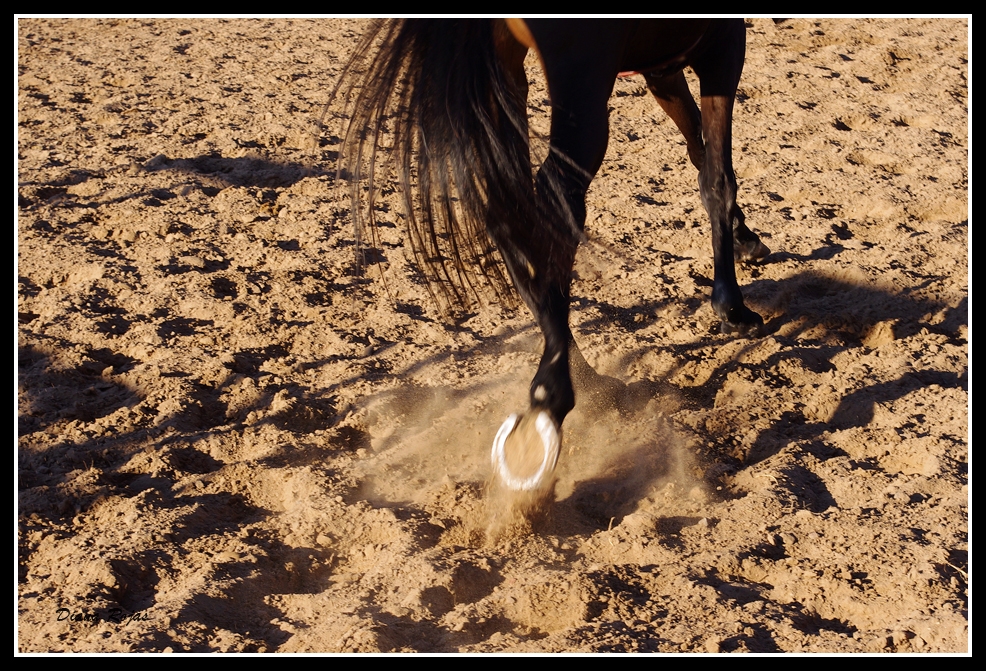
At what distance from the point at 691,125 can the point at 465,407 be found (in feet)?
4.74

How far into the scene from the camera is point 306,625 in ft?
5.97

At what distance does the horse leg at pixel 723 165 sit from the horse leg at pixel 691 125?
12 centimetres

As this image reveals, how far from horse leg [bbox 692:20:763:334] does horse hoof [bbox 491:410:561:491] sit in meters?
1.08

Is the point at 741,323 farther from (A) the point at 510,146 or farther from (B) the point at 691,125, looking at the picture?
(A) the point at 510,146

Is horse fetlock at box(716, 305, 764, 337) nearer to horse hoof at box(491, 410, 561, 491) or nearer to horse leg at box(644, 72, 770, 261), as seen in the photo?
horse leg at box(644, 72, 770, 261)

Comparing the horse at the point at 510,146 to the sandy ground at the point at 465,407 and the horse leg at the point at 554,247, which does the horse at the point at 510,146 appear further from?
the sandy ground at the point at 465,407

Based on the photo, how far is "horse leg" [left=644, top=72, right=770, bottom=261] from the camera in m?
3.13

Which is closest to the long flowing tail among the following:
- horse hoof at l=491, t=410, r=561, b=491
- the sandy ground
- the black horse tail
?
the black horse tail

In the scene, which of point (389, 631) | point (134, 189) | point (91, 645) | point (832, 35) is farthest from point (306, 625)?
point (832, 35)

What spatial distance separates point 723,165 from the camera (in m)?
3.00

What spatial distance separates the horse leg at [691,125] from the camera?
3.13 meters

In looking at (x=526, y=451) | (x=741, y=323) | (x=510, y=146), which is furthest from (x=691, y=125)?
(x=526, y=451)

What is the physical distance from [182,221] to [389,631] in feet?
7.73

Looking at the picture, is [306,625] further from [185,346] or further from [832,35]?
[832,35]
